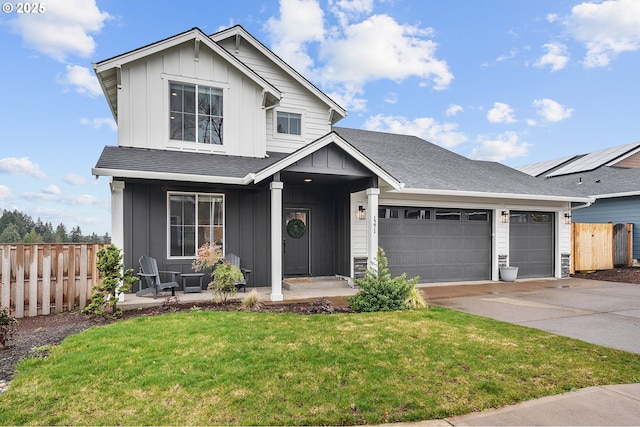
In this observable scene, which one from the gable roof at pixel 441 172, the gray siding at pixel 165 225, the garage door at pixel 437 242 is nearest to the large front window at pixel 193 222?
the gray siding at pixel 165 225

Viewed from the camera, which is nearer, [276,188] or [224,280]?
[224,280]

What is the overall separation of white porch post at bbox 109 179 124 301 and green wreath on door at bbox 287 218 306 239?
4097 millimetres

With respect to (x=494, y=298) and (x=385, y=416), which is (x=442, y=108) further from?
(x=385, y=416)

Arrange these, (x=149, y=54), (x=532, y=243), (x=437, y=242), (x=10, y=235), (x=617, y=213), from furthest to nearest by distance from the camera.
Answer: (x=617, y=213) < (x=10, y=235) < (x=532, y=243) < (x=437, y=242) < (x=149, y=54)

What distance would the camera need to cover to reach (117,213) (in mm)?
8023

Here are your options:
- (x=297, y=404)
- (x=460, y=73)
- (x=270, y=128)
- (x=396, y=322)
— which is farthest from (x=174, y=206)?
(x=460, y=73)

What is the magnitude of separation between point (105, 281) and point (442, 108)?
17.5 meters

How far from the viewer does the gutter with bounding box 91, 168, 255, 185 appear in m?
7.14

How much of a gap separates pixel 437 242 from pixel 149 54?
9.39 meters

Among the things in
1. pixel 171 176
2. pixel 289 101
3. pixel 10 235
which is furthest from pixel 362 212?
pixel 10 235

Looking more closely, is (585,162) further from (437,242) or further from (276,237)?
(276,237)

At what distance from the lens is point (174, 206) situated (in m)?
8.77

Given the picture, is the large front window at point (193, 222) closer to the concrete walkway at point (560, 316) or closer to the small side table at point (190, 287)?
the small side table at point (190, 287)

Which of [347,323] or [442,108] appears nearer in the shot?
[347,323]
